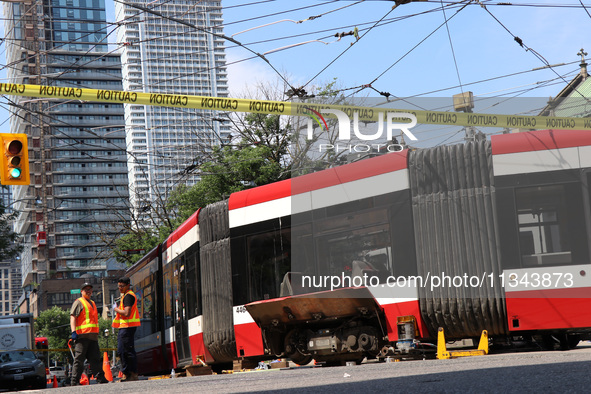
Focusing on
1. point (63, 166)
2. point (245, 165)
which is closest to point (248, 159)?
point (245, 165)

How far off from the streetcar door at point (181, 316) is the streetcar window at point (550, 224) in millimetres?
7721

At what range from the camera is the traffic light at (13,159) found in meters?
13.7

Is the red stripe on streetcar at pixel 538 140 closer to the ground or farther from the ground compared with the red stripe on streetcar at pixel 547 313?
farther from the ground

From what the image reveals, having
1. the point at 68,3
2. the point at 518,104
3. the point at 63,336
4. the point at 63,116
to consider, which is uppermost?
the point at 68,3

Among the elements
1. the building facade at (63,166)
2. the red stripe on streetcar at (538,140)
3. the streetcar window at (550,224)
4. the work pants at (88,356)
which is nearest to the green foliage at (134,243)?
the work pants at (88,356)

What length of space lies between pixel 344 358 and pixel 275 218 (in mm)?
2495

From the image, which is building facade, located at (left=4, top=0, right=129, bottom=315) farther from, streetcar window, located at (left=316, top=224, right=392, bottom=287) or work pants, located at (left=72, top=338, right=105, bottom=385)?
streetcar window, located at (left=316, top=224, right=392, bottom=287)

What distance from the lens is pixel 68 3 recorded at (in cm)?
15188

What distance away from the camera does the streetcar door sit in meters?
16.0

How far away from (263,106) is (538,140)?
615cm

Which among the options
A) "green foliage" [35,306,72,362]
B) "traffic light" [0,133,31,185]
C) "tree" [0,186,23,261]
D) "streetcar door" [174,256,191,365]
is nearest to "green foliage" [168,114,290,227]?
"tree" [0,186,23,261]

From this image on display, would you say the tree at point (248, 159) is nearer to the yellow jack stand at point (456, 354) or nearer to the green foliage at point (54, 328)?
the yellow jack stand at point (456, 354)

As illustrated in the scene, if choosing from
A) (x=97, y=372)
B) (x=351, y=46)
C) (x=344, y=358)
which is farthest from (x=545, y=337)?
(x=351, y=46)

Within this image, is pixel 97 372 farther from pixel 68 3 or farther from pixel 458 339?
pixel 68 3
